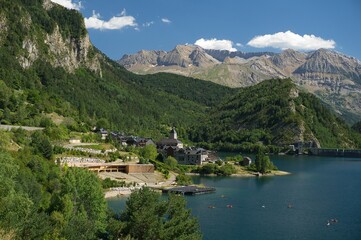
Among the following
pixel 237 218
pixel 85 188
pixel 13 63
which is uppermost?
pixel 13 63

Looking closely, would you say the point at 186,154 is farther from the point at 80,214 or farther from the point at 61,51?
the point at 80,214

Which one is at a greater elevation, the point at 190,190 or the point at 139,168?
the point at 139,168

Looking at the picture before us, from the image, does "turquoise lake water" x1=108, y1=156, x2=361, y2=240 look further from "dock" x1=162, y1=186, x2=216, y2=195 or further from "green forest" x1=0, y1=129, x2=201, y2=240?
"green forest" x1=0, y1=129, x2=201, y2=240

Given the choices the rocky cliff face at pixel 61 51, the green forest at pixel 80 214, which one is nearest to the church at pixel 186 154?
the rocky cliff face at pixel 61 51

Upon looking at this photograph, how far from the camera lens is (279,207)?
76.6 metres

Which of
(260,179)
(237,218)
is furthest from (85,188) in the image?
(260,179)

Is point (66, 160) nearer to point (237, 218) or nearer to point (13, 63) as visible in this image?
point (237, 218)

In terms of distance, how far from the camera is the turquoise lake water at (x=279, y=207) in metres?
60.2

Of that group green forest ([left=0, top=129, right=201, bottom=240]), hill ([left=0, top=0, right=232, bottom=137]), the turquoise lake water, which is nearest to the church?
the turquoise lake water

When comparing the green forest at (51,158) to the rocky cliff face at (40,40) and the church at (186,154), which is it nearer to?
the rocky cliff face at (40,40)

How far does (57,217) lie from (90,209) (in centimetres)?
578

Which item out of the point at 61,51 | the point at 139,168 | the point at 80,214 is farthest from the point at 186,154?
the point at 80,214

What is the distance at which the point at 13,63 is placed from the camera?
5891 inches

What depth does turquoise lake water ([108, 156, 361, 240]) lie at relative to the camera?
198ft
